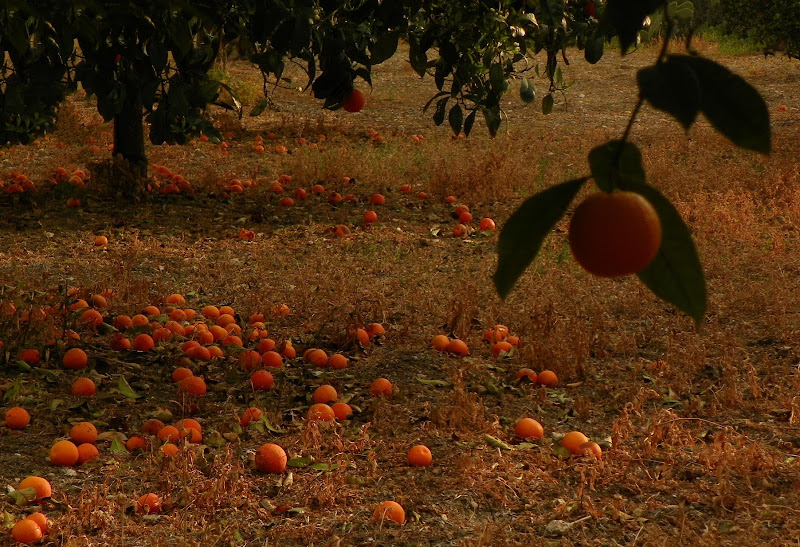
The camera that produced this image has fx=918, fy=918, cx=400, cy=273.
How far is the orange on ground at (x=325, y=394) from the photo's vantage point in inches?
140

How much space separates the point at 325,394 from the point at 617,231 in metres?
3.12

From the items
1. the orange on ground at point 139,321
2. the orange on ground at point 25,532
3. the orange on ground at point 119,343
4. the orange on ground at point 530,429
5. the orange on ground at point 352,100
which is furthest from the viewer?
the orange on ground at point 139,321

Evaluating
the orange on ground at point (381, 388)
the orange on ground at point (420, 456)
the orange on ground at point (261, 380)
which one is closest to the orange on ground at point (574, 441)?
the orange on ground at point (420, 456)

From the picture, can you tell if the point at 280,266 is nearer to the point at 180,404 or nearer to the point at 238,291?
the point at 238,291

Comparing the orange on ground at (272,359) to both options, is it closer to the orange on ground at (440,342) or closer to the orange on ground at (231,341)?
the orange on ground at (231,341)

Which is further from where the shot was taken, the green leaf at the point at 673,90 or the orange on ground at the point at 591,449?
the orange on ground at the point at 591,449

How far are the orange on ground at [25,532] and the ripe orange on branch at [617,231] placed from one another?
7.68 feet

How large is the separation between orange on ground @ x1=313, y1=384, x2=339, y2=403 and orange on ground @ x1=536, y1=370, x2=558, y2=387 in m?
0.91

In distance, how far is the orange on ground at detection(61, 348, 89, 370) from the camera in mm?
3775

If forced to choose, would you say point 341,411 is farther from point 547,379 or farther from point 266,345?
point 547,379

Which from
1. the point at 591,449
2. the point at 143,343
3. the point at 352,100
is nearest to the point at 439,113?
the point at 352,100

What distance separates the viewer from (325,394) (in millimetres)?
3557

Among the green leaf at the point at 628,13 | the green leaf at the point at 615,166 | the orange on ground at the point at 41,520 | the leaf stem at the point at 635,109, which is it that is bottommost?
the orange on ground at the point at 41,520

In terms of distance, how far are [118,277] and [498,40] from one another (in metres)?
2.50
